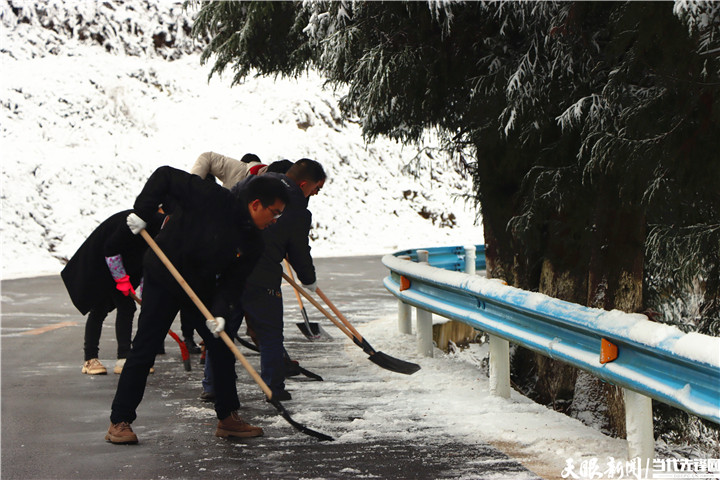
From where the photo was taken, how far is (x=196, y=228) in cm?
556

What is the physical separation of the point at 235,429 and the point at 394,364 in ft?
6.14

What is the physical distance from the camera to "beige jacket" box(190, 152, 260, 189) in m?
7.94

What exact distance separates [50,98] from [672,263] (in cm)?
2847

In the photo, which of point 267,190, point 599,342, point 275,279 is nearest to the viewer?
point 599,342

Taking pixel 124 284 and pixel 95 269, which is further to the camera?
pixel 95 269

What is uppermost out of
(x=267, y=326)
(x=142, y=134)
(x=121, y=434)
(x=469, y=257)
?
(x=142, y=134)

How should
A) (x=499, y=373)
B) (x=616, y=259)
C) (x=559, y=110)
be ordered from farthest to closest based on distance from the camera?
(x=616, y=259), (x=559, y=110), (x=499, y=373)

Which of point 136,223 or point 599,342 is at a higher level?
point 136,223

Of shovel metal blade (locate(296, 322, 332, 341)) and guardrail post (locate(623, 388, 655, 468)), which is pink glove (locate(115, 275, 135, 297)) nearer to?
shovel metal blade (locate(296, 322, 332, 341))

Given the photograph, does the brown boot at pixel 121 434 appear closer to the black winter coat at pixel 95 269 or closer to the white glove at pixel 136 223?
the white glove at pixel 136 223

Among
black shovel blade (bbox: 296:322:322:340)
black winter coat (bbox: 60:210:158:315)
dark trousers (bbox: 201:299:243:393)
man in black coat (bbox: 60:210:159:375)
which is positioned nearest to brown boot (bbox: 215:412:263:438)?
dark trousers (bbox: 201:299:243:393)

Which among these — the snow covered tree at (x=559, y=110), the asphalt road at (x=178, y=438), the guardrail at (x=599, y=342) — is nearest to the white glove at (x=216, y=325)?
the asphalt road at (x=178, y=438)

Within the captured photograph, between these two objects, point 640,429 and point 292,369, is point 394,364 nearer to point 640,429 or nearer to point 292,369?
point 292,369

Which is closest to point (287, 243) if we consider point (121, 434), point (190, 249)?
point (190, 249)
